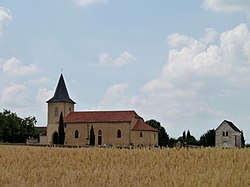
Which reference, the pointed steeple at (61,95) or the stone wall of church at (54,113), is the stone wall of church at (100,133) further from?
the pointed steeple at (61,95)

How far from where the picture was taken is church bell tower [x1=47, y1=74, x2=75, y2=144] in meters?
106

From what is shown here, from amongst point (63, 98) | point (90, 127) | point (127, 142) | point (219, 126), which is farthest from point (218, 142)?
point (63, 98)

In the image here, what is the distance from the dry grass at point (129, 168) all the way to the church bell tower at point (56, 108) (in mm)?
86468

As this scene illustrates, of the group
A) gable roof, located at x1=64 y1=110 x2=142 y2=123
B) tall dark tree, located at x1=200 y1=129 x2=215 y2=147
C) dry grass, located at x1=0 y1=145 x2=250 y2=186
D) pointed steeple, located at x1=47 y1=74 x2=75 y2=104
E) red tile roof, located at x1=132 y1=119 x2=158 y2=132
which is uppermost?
pointed steeple, located at x1=47 y1=74 x2=75 y2=104

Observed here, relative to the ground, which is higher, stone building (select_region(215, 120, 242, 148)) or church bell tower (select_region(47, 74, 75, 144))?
church bell tower (select_region(47, 74, 75, 144))

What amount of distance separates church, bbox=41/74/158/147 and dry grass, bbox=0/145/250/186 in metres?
82.4

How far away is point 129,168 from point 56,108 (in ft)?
312

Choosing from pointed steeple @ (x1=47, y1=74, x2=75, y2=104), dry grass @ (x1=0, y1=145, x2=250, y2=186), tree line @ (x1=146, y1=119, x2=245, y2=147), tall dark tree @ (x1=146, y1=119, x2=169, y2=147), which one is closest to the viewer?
dry grass @ (x1=0, y1=145, x2=250, y2=186)

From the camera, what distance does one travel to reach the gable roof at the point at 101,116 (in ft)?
343

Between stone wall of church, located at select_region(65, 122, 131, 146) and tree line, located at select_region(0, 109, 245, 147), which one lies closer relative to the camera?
tree line, located at select_region(0, 109, 245, 147)

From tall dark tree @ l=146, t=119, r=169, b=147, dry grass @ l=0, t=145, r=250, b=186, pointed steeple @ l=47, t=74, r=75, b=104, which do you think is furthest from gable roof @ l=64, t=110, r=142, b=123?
dry grass @ l=0, t=145, r=250, b=186

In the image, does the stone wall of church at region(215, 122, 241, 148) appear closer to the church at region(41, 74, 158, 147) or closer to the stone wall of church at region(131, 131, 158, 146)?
the church at region(41, 74, 158, 147)

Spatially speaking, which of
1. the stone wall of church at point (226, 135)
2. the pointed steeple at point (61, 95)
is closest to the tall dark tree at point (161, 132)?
the stone wall of church at point (226, 135)

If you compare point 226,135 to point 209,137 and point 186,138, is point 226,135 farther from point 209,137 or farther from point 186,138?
point 186,138
